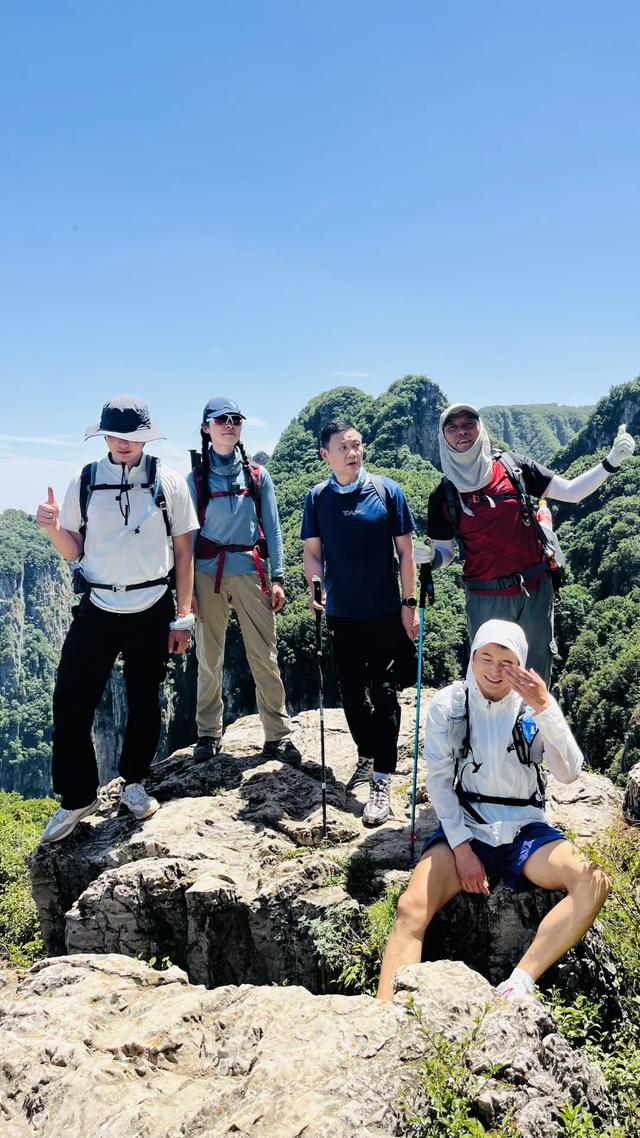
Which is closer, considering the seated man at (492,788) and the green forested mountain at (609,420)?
the seated man at (492,788)

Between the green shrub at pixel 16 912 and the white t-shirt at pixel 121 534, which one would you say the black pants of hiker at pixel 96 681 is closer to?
the white t-shirt at pixel 121 534

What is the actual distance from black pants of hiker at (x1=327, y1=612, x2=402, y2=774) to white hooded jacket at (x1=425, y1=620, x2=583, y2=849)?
45.5 inches

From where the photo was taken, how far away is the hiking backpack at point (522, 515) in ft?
12.5

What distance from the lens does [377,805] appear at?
428 cm

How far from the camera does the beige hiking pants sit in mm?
5004

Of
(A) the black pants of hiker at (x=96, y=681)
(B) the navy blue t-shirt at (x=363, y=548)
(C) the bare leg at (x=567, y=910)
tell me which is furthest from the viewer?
(B) the navy blue t-shirt at (x=363, y=548)

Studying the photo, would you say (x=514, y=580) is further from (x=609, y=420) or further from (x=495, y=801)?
(x=609, y=420)

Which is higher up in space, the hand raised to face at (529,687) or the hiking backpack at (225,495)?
the hiking backpack at (225,495)

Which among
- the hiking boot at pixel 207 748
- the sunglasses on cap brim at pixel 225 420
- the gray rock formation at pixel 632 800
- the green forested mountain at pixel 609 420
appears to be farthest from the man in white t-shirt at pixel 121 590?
the green forested mountain at pixel 609 420

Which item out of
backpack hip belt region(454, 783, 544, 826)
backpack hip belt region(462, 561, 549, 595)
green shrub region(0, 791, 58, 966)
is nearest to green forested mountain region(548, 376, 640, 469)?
green shrub region(0, 791, 58, 966)

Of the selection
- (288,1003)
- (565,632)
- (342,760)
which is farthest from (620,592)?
(288,1003)

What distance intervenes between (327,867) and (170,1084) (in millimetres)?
1569

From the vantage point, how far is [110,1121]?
194 cm

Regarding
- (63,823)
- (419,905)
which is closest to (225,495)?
(63,823)
